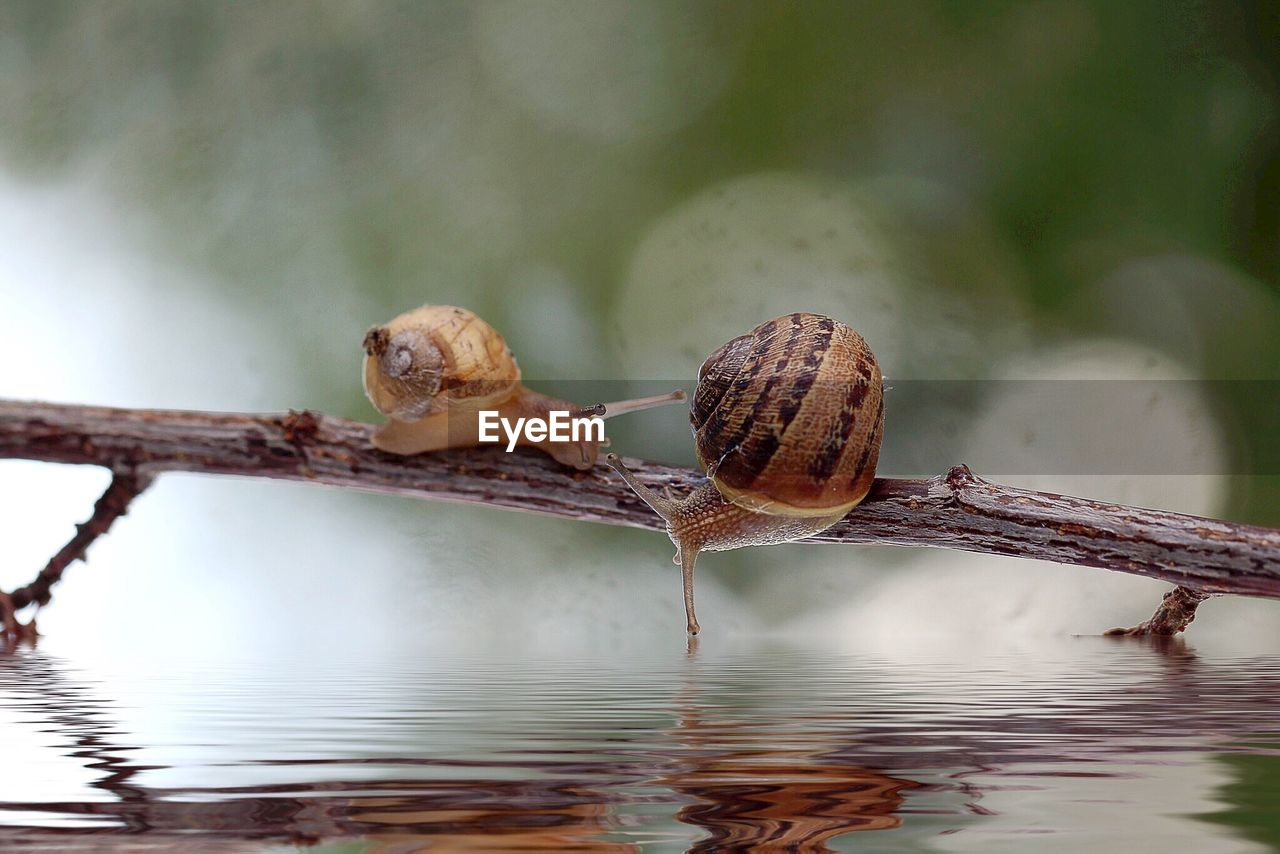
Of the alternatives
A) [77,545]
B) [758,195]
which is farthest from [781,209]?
[77,545]

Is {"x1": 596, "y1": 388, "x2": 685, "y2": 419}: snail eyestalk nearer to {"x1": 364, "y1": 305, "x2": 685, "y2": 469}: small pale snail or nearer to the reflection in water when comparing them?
{"x1": 364, "y1": 305, "x2": 685, "y2": 469}: small pale snail

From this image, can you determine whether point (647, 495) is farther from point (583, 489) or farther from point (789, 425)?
point (789, 425)

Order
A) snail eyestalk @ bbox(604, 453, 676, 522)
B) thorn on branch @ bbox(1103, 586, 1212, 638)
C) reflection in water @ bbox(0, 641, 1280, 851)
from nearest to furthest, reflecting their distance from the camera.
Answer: reflection in water @ bbox(0, 641, 1280, 851) → snail eyestalk @ bbox(604, 453, 676, 522) → thorn on branch @ bbox(1103, 586, 1212, 638)

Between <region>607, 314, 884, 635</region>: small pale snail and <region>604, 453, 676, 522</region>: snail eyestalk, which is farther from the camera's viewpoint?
<region>604, 453, 676, 522</region>: snail eyestalk

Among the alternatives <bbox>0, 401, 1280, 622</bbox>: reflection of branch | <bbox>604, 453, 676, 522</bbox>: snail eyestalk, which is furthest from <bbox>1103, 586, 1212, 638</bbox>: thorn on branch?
<bbox>604, 453, 676, 522</bbox>: snail eyestalk

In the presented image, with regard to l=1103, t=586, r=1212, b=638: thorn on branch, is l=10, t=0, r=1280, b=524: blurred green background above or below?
above

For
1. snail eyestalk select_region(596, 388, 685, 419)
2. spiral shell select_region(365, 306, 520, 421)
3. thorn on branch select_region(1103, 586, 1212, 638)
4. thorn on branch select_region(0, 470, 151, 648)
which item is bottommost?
thorn on branch select_region(1103, 586, 1212, 638)

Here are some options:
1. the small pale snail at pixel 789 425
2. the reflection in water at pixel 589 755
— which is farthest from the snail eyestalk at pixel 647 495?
the reflection in water at pixel 589 755

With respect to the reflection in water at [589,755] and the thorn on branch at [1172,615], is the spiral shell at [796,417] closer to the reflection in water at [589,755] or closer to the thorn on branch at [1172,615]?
the reflection in water at [589,755]
